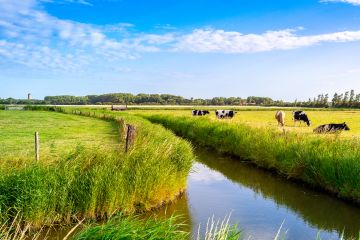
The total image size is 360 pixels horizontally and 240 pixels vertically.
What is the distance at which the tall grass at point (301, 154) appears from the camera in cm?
1281

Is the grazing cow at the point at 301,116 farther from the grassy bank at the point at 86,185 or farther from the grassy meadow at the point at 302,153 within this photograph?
the grassy bank at the point at 86,185

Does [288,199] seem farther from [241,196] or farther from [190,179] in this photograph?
[190,179]

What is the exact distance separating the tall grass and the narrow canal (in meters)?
0.49

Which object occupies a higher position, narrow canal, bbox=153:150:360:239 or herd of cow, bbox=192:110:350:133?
herd of cow, bbox=192:110:350:133

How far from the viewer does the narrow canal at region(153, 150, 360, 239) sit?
10.3 metres

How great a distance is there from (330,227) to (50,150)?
13499 mm

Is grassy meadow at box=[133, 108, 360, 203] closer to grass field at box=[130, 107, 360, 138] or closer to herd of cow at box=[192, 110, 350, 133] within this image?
grass field at box=[130, 107, 360, 138]

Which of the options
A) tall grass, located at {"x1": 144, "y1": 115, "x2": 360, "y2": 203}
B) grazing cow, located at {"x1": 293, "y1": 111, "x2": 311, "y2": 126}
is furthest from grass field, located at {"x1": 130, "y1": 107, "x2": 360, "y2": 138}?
tall grass, located at {"x1": 144, "y1": 115, "x2": 360, "y2": 203}

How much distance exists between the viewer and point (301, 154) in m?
15.5

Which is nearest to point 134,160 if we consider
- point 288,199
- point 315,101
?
point 288,199

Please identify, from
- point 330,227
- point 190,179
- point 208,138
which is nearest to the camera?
point 330,227

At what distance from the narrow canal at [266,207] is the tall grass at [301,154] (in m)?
0.49

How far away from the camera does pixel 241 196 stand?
13.6 metres

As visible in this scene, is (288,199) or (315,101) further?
(315,101)
